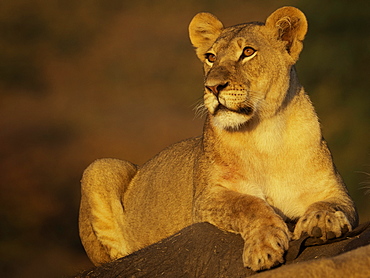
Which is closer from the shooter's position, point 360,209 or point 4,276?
point 4,276

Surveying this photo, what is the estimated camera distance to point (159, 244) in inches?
217

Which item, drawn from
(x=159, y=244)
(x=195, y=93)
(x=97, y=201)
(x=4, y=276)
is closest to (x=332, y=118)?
(x=195, y=93)

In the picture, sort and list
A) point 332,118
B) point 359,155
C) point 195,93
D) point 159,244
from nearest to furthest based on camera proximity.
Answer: point 159,244
point 359,155
point 332,118
point 195,93

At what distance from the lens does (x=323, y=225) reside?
5.14 m

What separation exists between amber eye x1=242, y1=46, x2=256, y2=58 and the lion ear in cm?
30

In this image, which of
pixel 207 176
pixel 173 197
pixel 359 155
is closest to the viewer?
pixel 207 176

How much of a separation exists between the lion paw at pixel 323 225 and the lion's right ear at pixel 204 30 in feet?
7.23

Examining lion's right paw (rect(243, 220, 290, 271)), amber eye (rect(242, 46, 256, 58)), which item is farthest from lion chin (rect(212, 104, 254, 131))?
lion's right paw (rect(243, 220, 290, 271))

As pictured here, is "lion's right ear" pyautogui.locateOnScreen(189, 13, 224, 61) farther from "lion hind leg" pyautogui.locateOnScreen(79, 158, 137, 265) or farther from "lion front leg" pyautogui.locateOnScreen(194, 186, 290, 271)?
"lion hind leg" pyautogui.locateOnScreen(79, 158, 137, 265)

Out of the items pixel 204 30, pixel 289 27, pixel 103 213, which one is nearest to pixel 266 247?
pixel 289 27

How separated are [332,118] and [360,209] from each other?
389 centimetres

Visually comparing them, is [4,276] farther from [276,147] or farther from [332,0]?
[332,0]

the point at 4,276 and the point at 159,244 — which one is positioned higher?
the point at 159,244

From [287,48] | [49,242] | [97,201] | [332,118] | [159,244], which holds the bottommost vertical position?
[49,242]
